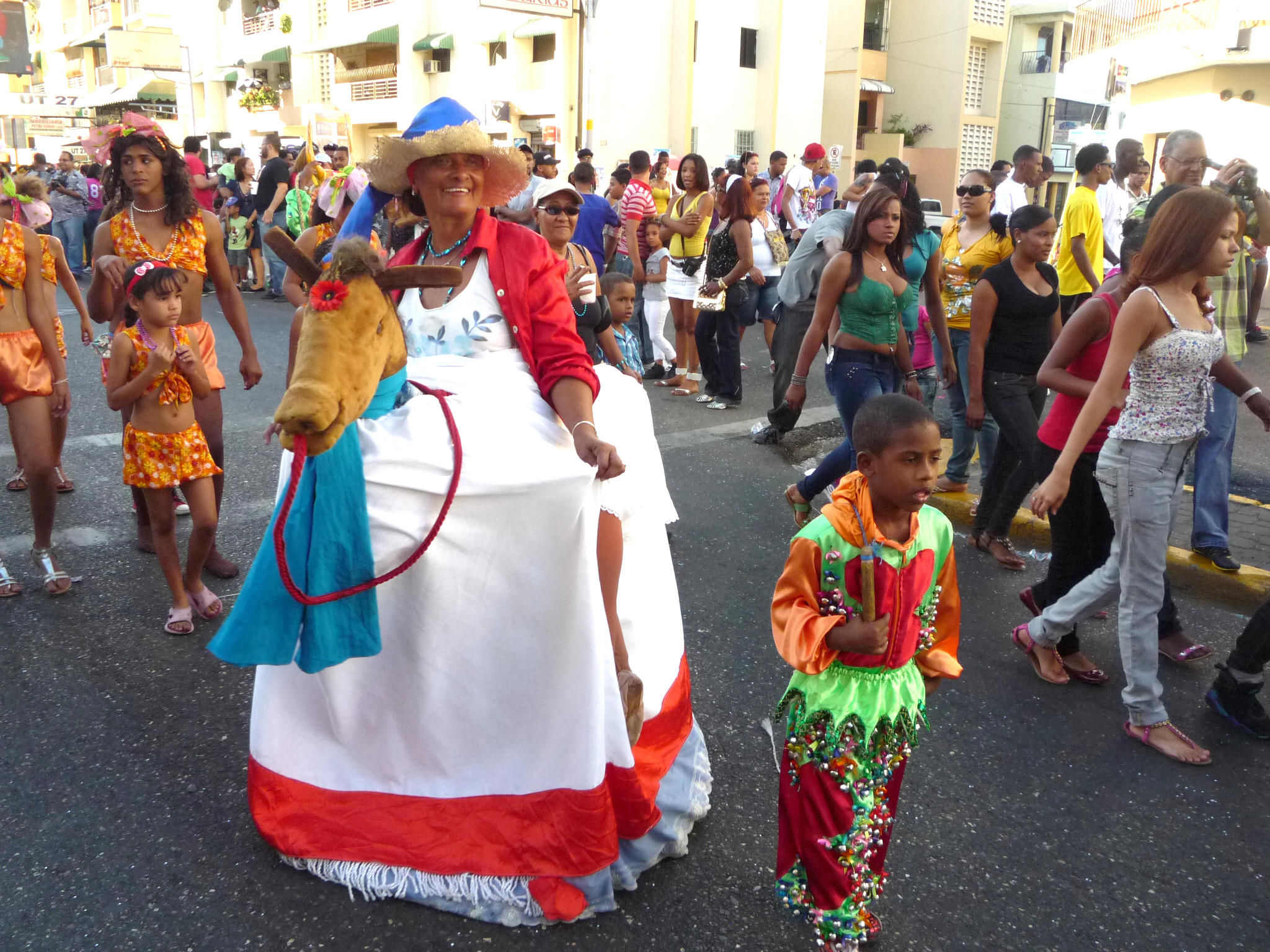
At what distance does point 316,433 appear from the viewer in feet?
7.79

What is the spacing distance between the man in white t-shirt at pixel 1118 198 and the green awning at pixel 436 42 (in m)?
30.1

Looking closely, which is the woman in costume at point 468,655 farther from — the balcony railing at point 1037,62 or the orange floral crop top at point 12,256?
the balcony railing at point 1037,62

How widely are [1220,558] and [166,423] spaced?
4925mm

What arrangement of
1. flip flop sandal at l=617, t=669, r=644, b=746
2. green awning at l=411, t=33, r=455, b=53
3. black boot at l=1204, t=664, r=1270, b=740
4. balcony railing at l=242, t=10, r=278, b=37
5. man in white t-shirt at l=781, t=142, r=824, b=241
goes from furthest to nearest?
balcony railing at l=242, t=10, r=278, b=37
green awning at l=411, t=33, r=455, b=53
man in white t-shirt at l=781, t=142, r=824, b=241
black boot at l=1204, t=664, r=1270, b=740
flip flop sandal at l=617, t=669, r=644, b=746

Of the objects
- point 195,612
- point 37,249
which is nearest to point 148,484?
point 195,612

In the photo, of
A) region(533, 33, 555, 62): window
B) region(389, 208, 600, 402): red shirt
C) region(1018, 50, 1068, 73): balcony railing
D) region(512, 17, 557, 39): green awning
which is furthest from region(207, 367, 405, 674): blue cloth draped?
region(1018, 50, 1068, 73): balcony railing

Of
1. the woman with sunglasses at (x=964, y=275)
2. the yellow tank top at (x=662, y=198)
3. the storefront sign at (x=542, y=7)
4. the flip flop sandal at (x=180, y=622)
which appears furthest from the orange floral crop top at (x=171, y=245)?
the storefront sign at (x=542, y=7)

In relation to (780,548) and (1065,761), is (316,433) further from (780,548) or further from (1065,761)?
(780,548)

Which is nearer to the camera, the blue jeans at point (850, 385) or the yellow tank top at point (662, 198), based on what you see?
the blue jeans at point (850, 385)

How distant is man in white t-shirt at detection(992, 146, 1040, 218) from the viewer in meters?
10.2

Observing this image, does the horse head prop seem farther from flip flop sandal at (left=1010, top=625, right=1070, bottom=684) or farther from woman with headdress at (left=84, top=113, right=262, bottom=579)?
flip flop sandal at (left=1010, top=625, right=1070, bottom=684)

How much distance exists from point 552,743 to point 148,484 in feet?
8.59

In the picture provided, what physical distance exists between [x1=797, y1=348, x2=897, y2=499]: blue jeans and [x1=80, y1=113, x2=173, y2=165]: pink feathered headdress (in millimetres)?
3370

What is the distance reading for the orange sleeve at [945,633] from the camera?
8.39ft
